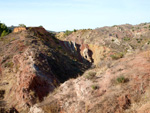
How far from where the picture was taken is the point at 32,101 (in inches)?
511

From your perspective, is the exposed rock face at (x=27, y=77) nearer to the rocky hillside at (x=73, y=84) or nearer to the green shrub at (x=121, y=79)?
the rocky hillside at (x=73, y=84)

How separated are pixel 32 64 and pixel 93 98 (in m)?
11.3

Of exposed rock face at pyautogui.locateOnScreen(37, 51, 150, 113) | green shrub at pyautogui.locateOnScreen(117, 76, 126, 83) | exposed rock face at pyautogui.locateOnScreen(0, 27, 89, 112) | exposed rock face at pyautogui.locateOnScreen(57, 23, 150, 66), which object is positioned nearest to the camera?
exposed rock face at pyautogui.locateOnScreen(37, 51, 150, 113)

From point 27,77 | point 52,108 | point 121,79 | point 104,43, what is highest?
point 104,43

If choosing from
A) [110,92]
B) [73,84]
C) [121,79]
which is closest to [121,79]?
[121,79]

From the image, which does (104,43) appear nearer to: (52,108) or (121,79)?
(121,79)

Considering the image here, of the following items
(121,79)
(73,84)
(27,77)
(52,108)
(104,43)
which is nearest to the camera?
(52,108)

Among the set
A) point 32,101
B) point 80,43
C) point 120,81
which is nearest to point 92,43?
point 80,43

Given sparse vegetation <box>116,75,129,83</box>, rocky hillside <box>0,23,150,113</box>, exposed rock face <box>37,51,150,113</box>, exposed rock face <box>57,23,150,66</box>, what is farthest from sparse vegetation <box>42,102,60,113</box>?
exposed rock face <box>57,23,150,66</box>

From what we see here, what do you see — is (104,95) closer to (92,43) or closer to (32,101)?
(32,101)

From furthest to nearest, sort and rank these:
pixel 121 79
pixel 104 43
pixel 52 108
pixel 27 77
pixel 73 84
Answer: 1. pixel 104 43
2. pixel 27 77
3. pixel 73 84
4. pixel 121 79
5. pixel 52 108

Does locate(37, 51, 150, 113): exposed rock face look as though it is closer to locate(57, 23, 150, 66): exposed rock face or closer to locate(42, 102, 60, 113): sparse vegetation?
locate(42, 102, 60, 113): sparse vegetation

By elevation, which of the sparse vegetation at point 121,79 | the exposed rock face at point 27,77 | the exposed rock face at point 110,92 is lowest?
the exposed rock face at point 27,77

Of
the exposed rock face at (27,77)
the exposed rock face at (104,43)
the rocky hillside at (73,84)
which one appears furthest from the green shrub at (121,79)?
the exposed rock face at (104,43)
